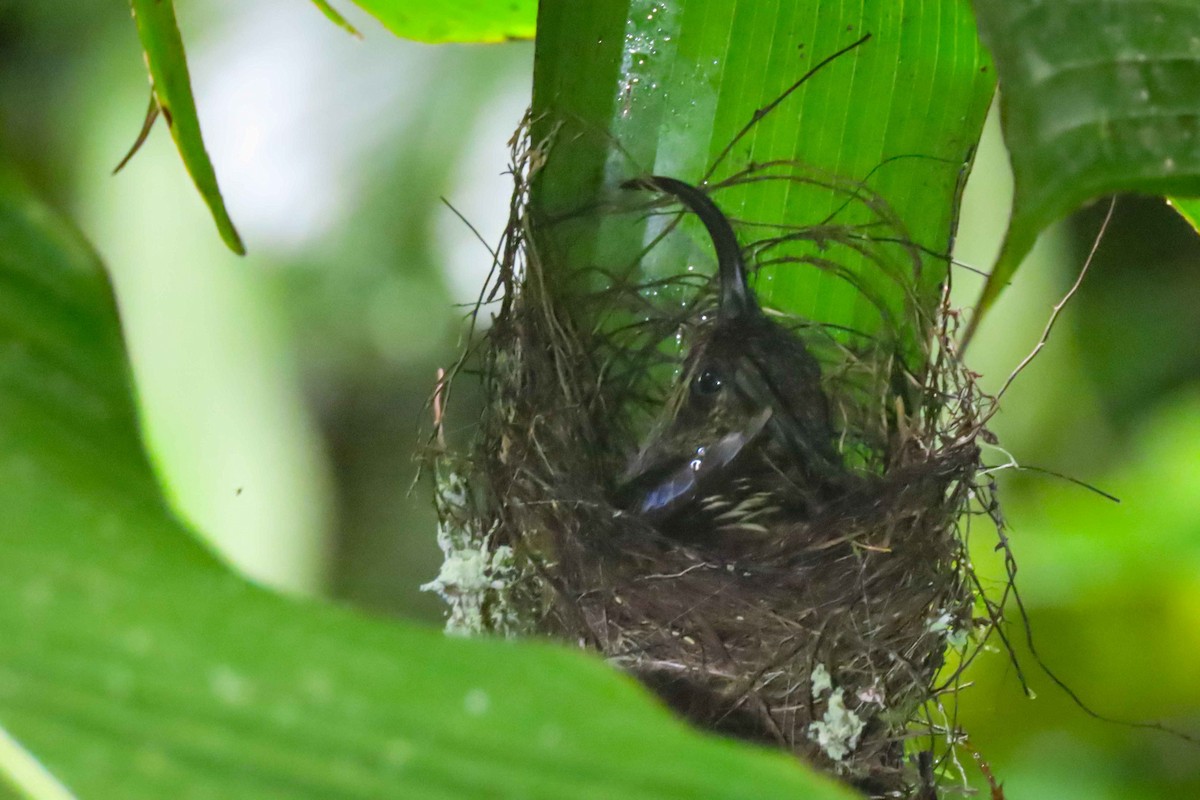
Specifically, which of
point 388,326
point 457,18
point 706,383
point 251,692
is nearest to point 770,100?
point 706,383

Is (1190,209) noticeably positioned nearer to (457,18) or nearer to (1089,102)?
(1089,102)

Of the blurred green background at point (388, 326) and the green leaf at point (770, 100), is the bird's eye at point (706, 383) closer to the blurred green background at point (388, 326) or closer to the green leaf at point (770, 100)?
the green leaf at point (770, 100)

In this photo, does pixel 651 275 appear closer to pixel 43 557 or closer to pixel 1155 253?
pixel 43 557

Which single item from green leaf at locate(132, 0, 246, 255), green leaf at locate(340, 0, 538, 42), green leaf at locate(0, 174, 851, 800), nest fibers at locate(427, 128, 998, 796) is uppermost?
green leaf at locate(340, 0, 538, 42)

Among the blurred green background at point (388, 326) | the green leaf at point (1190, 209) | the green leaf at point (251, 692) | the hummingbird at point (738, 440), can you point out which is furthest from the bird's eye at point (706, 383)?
the blurred green background at point (388, 326)

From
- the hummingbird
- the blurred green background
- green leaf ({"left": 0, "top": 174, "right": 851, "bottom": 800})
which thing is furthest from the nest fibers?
the blurred green background

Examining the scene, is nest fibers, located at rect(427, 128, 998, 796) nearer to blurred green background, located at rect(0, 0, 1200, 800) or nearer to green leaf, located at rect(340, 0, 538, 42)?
green leaf, located at rect(340, 0, 538, 42)

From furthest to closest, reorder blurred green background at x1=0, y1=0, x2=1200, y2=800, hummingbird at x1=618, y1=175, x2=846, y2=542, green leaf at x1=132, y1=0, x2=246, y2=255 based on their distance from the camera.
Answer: blurred green background at x1=0, y1=0, x2=1200, y2=800
hummingbird at x1=618, y1=175, x2=846, y2=542
green leaf at x1=132, y1=0, x2=246, y2=255
